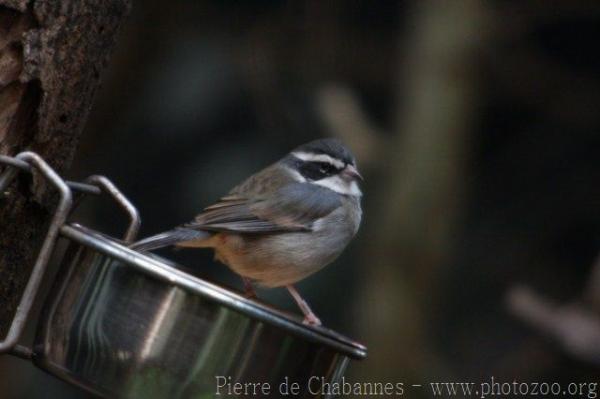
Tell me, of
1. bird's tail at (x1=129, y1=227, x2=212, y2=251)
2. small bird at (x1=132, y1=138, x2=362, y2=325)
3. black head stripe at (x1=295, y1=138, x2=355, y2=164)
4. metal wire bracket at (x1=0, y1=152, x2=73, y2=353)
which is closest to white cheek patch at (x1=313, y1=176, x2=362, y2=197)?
small bird at (x1=132, y1=138, x2=362, y2=325)

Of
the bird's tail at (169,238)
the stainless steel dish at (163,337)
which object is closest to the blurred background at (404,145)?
the bird's tail at (169,238)

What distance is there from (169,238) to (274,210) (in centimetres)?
87

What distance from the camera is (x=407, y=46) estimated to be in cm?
803

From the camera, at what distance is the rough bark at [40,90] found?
365cm

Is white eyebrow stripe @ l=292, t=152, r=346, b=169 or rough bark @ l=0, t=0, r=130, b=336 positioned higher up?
white eyebrow stripe @ l=292, t=152, r=346, b=169

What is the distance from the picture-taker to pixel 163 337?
3.36m

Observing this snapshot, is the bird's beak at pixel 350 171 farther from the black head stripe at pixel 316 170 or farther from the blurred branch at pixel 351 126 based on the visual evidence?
the blurred branch at pixel 351 126

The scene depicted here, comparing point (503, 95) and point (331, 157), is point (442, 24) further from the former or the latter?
point (331, 157)

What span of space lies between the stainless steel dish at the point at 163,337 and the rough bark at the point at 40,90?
1.64 feet

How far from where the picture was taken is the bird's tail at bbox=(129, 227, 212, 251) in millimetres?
4109

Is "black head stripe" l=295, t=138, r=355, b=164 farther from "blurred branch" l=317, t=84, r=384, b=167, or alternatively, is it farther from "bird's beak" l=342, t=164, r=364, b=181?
"blurred branch" l=317, t=84, r=384, b=167

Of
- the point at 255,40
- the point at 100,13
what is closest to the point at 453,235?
the point at 255,40

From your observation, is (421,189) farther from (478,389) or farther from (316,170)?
(316,170)

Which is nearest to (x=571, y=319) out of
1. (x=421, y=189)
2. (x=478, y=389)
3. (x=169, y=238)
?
(x=421, y=189)
